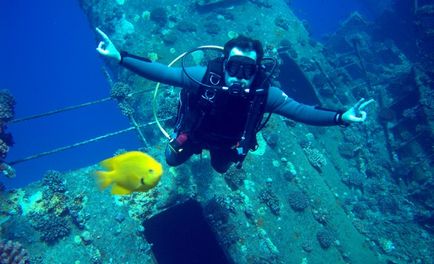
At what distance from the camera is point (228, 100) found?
4.99 m

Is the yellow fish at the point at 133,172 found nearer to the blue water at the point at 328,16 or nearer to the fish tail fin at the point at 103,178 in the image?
the fish tail fin at the point at 103,178

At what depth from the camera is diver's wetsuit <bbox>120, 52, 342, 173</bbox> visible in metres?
4.90

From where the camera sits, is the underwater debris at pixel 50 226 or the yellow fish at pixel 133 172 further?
the underwater debris at pixel 50 226

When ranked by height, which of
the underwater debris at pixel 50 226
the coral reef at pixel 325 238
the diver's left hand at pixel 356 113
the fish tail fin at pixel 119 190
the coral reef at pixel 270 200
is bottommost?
the coral reef at pixel 325 238

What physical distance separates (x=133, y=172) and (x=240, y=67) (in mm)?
2284

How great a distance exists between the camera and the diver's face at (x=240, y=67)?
4.67 metres

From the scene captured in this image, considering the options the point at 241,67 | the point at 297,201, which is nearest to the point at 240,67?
the point at 241,67

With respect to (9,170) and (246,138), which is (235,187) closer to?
(246,138)

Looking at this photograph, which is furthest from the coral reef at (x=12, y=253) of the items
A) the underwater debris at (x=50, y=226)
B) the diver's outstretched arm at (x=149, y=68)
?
the diver's outstretched arm at (x=149, y=68)

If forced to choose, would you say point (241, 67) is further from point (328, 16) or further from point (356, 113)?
point (328, 16)

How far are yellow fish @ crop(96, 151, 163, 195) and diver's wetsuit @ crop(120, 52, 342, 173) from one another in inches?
69.7

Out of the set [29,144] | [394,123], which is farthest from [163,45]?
[29,144]

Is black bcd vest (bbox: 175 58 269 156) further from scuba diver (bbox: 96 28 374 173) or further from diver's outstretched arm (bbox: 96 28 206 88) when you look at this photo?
diver's outstretched arm (bbox: 96 28 206 88)

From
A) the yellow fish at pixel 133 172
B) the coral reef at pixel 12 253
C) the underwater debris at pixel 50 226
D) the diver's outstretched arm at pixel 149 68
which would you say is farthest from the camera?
the underwater debris at pixel 50 226
